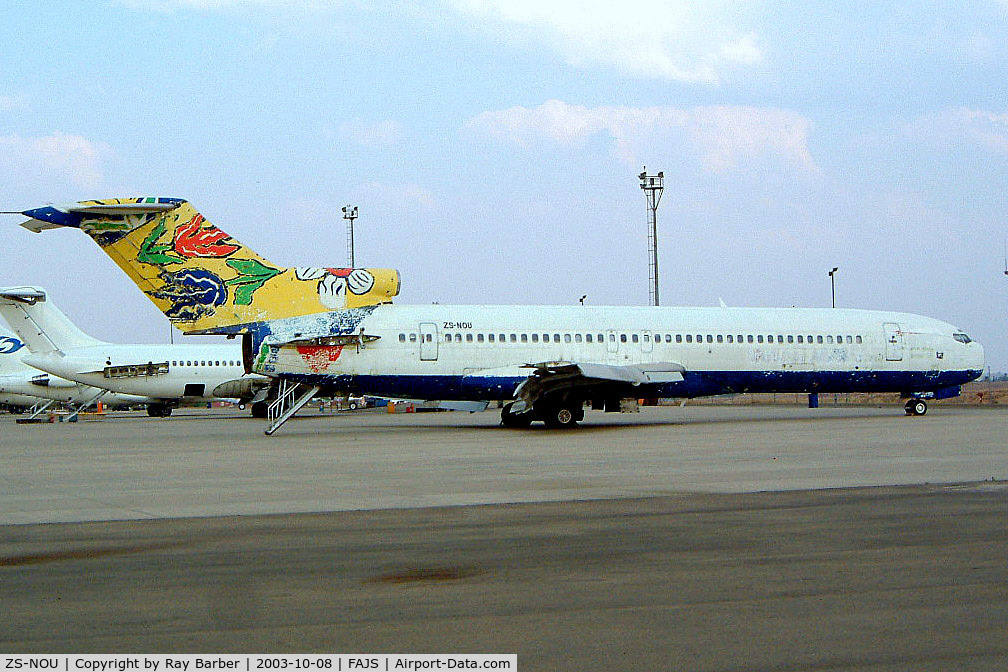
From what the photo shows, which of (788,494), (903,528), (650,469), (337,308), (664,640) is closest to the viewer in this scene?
(664,640)

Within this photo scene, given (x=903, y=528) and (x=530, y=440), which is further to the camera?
(x=530, y=440)

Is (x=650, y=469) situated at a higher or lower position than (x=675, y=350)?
lower

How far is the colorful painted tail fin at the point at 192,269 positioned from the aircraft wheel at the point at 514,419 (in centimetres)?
639

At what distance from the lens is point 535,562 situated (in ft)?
26.2

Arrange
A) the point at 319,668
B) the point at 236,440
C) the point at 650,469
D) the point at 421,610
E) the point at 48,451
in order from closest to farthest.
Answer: the point at 319,668
the point at 421,610
the point at 650,469
the point at 48,451
the point at 236,440

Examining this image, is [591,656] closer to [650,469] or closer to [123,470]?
[650,469]

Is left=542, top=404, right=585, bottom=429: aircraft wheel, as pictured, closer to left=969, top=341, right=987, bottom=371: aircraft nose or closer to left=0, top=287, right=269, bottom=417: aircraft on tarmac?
left=969, top=341, right=987, bottom=371: aircraft nose

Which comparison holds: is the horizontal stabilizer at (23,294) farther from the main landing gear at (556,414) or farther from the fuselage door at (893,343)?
the fuselage door at (893,343)

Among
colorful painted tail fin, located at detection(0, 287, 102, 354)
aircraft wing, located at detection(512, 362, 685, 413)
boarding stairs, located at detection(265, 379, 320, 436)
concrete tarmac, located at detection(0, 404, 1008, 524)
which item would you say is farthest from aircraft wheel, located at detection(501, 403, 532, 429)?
colorful painted tail fin, located at detection(0, 287, 102, 354)

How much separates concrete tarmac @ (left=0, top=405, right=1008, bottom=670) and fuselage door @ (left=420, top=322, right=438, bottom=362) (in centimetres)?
1160

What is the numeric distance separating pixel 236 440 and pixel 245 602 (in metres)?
19.7

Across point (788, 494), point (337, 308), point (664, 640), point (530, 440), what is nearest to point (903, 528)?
point (788, 494)

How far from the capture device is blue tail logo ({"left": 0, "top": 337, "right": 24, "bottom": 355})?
2138 inches

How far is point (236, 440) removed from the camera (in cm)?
2561
